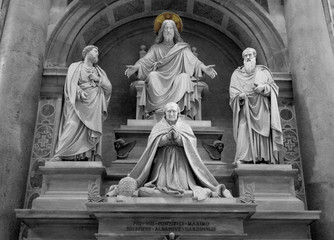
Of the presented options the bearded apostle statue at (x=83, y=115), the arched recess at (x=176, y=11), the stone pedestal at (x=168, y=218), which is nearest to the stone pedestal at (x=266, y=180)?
the stone pedestal at (x=168, y=218)

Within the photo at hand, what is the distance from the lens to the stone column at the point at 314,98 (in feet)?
30.2

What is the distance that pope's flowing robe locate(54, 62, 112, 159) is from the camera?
8984 millimetres

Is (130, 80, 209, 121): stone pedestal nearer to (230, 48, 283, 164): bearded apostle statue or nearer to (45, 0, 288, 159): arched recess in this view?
(230, 48, 283, 164): bearded apostle statue

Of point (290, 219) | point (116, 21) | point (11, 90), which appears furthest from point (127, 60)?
point (290, 219)

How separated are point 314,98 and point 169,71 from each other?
307 cm

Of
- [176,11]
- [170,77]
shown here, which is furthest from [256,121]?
[176,11]

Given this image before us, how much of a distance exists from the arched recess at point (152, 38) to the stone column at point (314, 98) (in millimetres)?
735

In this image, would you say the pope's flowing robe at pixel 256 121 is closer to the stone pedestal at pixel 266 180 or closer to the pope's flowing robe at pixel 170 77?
the stone pedestal at pixel 266 180

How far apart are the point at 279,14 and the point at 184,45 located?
256 centimetres

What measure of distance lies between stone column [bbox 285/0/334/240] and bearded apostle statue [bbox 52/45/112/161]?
13.2ft

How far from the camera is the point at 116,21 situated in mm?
12945

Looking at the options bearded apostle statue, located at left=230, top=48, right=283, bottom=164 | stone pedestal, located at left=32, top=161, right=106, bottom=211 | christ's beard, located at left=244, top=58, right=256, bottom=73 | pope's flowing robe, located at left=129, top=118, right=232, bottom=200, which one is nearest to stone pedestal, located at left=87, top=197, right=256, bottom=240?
pope's flowing robe, located at left=129, top=118, right=232, bottom=200

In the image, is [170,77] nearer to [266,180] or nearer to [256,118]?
[256,118]

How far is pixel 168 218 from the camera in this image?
24.7 ft
